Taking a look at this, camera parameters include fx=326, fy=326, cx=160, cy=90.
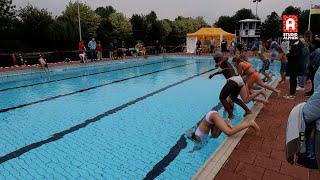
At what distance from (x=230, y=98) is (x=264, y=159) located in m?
2.30

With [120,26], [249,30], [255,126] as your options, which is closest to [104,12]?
[120,26]

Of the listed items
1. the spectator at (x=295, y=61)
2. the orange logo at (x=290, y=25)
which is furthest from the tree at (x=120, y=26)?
the spectator at (x=295, y=61)

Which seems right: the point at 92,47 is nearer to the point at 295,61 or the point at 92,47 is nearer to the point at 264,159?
the point at 295,61

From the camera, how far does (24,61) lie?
18.4m

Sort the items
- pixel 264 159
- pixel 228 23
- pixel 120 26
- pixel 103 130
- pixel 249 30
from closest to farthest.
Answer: pixel 264 159
pixel 103 130
pixel 120 26
pixel 249 30
pixel 228 23

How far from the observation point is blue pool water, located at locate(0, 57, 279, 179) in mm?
4730

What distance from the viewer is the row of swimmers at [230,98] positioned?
15.4 ft

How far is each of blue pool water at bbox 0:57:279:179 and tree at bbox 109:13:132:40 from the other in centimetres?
1998

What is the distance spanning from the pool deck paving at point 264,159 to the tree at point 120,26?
2721cm

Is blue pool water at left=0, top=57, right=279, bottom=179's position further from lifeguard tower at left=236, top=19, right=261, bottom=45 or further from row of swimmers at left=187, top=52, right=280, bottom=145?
lifeguard tower at left=236, top=19, right=261, bottom=45

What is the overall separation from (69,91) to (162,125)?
5588 millimetres

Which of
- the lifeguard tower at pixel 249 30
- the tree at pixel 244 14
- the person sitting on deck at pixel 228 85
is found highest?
the tree at pixel 244 14

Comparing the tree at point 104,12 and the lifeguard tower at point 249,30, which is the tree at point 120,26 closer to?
the tree at point 104,12

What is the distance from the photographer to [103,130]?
258 inches
